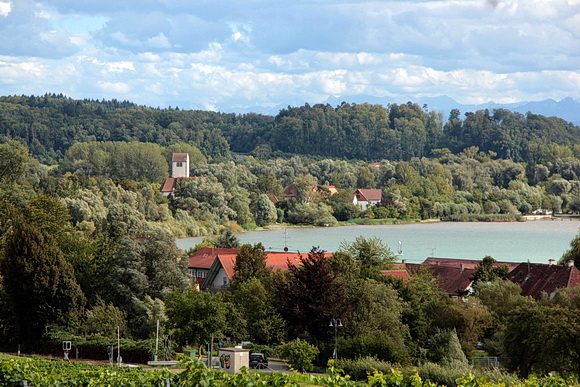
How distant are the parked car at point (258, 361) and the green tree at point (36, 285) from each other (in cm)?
867

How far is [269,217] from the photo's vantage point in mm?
83375

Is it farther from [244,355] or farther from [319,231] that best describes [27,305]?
[319,231]

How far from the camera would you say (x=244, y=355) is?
1753 centimetres

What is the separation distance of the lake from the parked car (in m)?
33.8

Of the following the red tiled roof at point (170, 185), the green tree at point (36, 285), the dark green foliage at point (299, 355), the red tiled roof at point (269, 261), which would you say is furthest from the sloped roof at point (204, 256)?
the red tiled roof at point (170, 185)

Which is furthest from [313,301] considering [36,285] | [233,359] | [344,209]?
[344,209]

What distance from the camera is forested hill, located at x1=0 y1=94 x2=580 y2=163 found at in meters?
144

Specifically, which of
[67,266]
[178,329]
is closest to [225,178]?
[67,266]

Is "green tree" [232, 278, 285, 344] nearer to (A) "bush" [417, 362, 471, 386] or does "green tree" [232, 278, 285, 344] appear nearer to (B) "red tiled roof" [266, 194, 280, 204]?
(A) "bush" [417, 362, 471, 386]

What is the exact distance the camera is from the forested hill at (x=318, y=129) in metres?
144

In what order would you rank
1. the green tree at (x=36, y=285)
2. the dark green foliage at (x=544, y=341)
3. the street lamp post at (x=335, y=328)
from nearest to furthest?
the dark green foliage at (x=544, y=341)
the street lamp post at (x=335, y=328)
the green tree at (x=36, y=285)

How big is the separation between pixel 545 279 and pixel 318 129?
13067 cm

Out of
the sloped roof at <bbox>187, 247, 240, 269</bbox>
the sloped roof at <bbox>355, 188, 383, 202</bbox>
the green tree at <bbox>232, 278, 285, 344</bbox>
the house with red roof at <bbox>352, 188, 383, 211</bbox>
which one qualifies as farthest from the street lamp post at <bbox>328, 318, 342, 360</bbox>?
the sloped roof at <bbox>355, 188, 383, 202</bbox>

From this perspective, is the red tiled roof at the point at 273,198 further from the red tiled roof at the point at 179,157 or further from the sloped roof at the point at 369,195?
the red tiled roof at the point at 179,157
